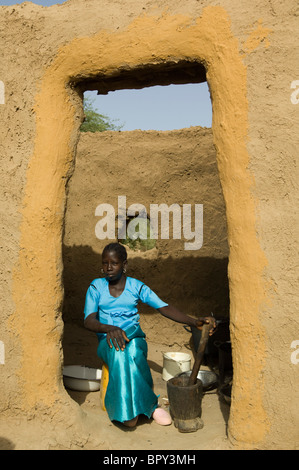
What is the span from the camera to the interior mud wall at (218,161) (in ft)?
9.18

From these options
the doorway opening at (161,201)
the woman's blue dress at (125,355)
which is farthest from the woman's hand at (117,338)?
the doorway opening at (161,201)

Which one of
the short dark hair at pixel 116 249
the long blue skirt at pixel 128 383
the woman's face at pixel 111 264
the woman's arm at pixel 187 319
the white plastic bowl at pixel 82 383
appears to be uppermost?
the short dark hair at pixel 116 249

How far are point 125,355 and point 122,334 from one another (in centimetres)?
25

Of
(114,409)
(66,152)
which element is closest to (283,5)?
(66,152)

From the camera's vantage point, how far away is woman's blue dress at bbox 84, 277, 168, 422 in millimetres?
3387

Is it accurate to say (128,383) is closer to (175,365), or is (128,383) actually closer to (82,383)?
(82,383)

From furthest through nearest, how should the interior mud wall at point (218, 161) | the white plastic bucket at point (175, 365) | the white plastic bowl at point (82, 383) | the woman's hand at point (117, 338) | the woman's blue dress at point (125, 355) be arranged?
the white plastic bucket at point (175, 365) → the white plastic bowl at point (82, 383) → the woman's blue dress at point (125, 355) → the woman's hand at point (117, 338) → the interior mud wall at point (218, 161)

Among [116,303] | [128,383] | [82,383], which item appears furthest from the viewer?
[82,383]

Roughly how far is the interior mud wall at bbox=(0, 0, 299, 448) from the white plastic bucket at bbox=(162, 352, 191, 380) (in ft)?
5.00

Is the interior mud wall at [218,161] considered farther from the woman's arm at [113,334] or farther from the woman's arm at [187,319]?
the woman's arm at [187,319]

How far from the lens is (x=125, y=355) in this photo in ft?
11.3

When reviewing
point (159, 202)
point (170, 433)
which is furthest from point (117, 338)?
point (159, 202)

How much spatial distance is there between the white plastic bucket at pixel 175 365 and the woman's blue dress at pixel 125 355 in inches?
36.2

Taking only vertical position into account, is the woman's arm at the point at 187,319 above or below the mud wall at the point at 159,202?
below
